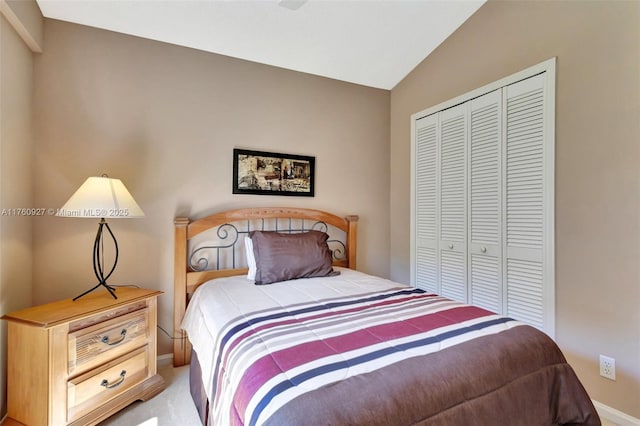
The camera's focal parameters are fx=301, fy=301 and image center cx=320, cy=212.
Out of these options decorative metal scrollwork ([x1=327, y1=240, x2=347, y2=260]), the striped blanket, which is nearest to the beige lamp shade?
the striped blanket

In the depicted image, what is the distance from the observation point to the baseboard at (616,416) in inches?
68.4

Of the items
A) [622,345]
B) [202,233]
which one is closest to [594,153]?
[622,345]

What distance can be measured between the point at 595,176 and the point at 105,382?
3.22 meters

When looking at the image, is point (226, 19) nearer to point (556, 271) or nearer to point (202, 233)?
point (202, 233)

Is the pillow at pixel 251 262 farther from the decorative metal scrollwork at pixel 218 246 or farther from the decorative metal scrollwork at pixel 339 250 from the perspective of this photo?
the decorative metal scrollwork at pixel 339 250

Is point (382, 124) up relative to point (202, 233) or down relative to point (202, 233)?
up

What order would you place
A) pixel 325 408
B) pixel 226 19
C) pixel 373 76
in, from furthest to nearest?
pixel 373 76, pixel 226 19, pixel 325 408

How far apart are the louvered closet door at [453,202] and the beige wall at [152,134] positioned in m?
1.07

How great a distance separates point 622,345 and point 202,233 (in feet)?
9.71

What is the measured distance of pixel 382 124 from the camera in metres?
3.53

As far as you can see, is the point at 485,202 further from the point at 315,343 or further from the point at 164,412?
the point at 164,412

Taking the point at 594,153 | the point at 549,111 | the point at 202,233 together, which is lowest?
the point at 202,233

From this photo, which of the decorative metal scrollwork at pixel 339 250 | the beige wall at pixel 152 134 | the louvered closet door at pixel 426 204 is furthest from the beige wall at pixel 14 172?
the louvered closet door at pixel 426 204

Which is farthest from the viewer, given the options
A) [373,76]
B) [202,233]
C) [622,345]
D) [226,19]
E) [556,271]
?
[373,76]
